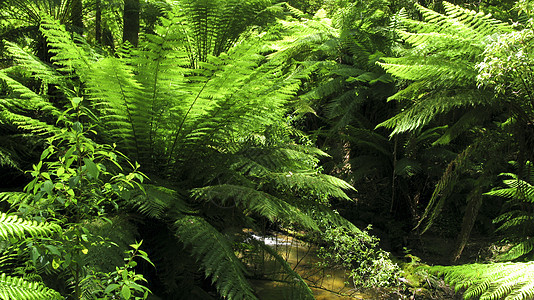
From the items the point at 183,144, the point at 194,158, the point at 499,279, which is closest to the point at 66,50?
the point at 183,144

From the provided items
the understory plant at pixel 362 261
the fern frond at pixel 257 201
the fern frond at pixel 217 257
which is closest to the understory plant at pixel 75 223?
the fern frond at pixel 217 257

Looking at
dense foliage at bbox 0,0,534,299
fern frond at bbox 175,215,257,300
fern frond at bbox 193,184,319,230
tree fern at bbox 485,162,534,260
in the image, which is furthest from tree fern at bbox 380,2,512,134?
fern frond at bbox 175,215,257,300

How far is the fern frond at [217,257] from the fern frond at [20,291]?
0.59 metres

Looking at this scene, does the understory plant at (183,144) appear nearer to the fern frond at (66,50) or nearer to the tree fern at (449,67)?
the fern frond at (66,50)

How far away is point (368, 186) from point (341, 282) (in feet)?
5.66

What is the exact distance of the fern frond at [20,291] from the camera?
1287 millimetres

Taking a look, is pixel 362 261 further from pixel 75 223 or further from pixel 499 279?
pixel 75 223

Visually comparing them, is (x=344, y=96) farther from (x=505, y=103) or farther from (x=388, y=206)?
(x=505, y=103)

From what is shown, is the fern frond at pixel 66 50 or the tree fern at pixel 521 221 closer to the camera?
the fern frond at pixel 66 50

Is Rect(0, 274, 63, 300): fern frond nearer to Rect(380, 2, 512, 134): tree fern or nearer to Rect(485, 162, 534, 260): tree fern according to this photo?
Rect(380, 2, 512, 134): tree fern

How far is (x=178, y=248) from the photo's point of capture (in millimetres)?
2154

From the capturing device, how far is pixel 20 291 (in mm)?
1327

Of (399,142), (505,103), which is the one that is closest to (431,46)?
(505,103)

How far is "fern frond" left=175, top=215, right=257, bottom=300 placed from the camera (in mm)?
1753
